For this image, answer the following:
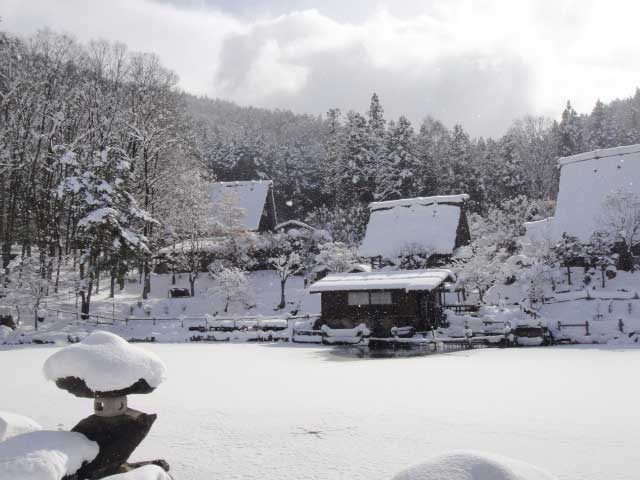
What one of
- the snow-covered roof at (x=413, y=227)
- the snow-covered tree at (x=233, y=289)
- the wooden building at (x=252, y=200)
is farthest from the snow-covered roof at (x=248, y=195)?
the snow-covered tree at (x=233, y=289)

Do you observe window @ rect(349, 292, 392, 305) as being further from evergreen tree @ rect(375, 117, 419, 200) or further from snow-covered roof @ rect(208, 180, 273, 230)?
evergreen tree @ rect(375, 117, 419, 200)

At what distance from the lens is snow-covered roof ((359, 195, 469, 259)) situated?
44.2m

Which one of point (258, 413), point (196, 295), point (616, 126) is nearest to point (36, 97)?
point (196, 295)

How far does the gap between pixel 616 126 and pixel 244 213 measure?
51.4m

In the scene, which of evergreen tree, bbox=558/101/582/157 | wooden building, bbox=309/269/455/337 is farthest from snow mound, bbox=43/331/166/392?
evergreen tree, bbox=558/101/582/157

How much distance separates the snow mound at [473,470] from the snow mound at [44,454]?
3492 mm

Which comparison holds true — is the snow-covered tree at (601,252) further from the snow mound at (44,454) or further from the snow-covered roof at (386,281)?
the snow mound at (44,454)

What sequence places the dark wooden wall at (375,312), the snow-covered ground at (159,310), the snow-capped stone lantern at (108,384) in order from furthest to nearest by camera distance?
1. the snow-covered ground at (159,310)
2. the dark wooden wall at (375,312)
3. the snow-capped stone lantern at (108,384)

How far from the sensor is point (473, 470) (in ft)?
11.1

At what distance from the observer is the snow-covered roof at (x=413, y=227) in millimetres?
44188

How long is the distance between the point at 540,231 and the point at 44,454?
42.1 m

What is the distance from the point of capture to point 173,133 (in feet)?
157

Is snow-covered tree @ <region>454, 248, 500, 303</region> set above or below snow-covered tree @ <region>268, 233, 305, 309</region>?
below

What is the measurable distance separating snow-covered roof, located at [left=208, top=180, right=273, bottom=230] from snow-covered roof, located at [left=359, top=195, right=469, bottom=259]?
12511 millimetres
